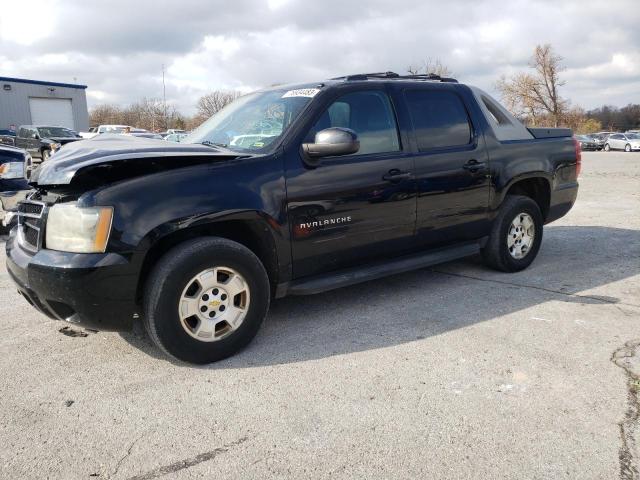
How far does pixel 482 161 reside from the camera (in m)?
4.73

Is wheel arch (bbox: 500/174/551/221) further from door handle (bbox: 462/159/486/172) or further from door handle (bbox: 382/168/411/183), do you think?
door handle (bbox: 382/168/411/183)

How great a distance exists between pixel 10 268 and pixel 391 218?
2683 mm

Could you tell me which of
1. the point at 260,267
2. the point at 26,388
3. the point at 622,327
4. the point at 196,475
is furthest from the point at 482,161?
the point at 26,388

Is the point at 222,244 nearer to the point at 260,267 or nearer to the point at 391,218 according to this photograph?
the point at 260,267

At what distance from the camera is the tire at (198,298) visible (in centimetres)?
306

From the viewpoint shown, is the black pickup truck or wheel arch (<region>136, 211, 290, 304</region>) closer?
the black pickup truck

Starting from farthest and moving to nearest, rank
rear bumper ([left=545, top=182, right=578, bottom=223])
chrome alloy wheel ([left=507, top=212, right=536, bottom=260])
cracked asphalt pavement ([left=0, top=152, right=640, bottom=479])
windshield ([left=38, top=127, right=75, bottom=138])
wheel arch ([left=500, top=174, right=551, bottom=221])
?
windshield ([left=38, top=127, right=75, bottom=138]) < rear bumper ([left=545, top=182, right=578, bottom=223]) < wheel arch ([left=500, top=174, right=551, bottom=221]) < chrome alloy wheel ([left=507, top=212, right=536, bottom=260]) < cracked asphalt pavement ([left=0, top=152, right=640, bottom=479])

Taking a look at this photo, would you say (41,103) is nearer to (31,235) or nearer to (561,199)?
(31,235)

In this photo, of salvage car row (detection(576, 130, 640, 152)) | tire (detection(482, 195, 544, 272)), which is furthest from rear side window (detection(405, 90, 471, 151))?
salvage car row (detection(576, 130, 640, 152))

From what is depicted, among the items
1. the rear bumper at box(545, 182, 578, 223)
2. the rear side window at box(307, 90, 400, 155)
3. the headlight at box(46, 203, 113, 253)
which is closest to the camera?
the headlight at box(46, 203, 113, 253)

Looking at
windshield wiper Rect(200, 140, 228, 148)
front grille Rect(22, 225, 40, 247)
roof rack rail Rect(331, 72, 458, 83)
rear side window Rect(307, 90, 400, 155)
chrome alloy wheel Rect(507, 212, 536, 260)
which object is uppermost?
roof rack rail Rect(331, 72, 458, 83)

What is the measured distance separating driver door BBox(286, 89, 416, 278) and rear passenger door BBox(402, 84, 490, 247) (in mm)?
182

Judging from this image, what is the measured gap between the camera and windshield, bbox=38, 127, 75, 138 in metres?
24.4

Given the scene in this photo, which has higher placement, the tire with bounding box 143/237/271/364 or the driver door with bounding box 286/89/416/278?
the driver door with bounding box 286/89/416/278
